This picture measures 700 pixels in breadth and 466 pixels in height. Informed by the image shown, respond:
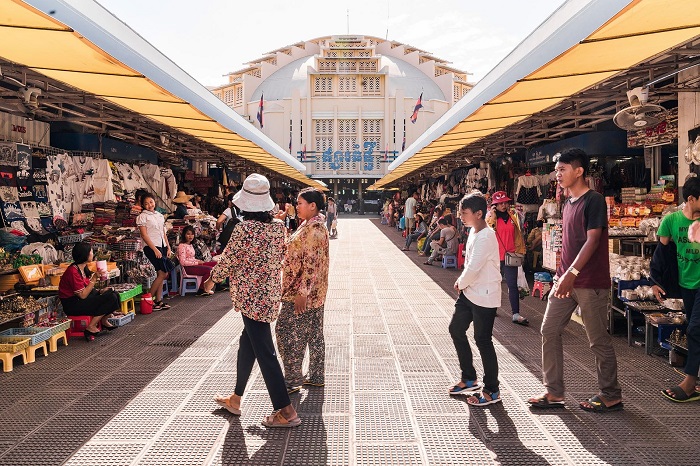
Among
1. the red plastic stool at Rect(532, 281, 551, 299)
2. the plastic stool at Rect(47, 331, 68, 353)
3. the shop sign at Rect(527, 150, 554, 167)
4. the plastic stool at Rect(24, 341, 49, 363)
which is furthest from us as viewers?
the shop sign at Rect(527, 150, 554, 167)

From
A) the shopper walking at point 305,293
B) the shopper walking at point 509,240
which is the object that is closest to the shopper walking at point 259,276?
the shopper walking at point 305,293

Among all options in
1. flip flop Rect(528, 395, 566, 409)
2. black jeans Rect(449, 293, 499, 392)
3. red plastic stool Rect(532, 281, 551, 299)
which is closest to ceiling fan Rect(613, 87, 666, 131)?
red plastic stool Rect(532, 281, 551, 299)

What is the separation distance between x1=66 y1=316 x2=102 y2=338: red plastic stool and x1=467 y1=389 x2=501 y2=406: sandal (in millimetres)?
3931

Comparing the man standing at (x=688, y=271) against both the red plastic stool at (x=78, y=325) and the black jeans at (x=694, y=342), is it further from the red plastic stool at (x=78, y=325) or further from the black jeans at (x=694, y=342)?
the red plastic stool at (x=78, y=325)

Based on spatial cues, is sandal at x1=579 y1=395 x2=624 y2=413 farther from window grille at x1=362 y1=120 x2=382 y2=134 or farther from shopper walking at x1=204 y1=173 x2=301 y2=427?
window grille at x1=362 y1=120 x2=382 y2=134

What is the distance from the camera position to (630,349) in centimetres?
535

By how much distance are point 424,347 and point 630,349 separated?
1905mm

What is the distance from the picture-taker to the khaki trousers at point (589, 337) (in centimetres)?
371

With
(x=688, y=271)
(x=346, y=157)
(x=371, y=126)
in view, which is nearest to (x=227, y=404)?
(x=688, y=271)

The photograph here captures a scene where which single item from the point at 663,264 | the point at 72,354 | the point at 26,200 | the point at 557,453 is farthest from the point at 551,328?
the point at 26,200

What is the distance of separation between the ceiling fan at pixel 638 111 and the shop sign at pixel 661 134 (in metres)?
0.74

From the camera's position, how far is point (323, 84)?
48938 millimetres

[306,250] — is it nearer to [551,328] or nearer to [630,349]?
[551,328]

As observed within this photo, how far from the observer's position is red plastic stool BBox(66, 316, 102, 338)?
19.0 ft
